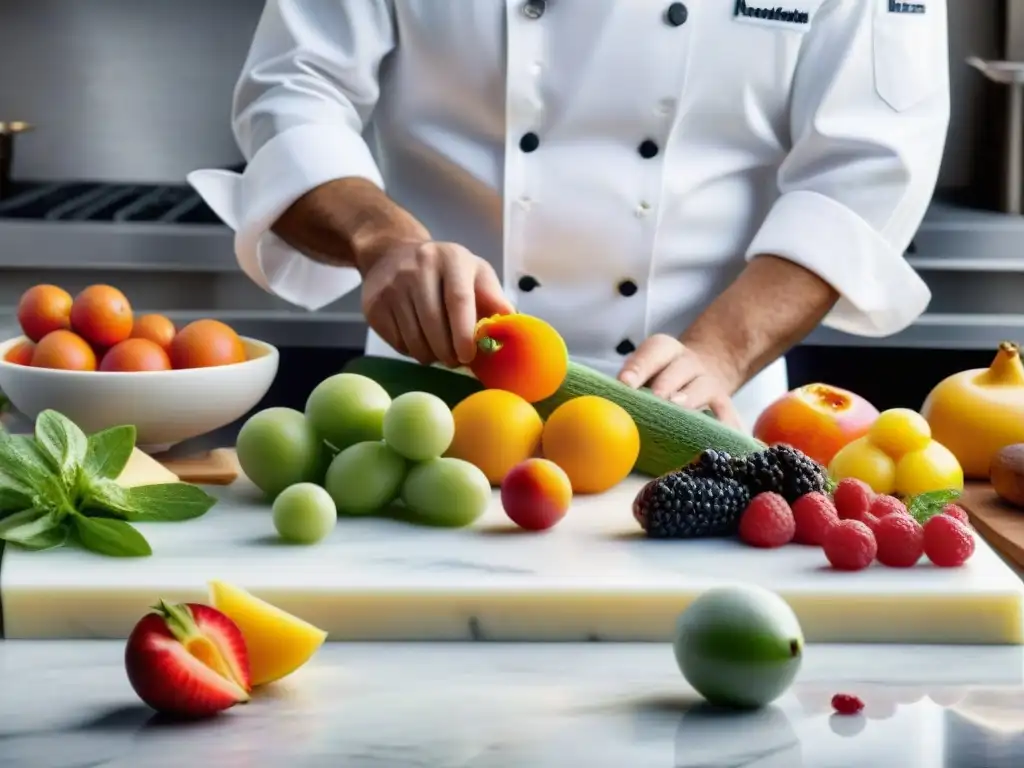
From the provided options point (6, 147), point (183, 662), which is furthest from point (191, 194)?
point (183, 662)

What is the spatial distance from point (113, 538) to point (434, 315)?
0.33m

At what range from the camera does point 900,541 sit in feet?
3.10

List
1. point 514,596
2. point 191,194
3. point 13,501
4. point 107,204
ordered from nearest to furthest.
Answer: point 514,596
point 13,501
point 107,204
point 191,194

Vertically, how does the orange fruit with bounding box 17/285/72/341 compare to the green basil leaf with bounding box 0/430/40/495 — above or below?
above

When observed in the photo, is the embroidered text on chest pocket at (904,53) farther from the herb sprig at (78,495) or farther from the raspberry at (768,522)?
the herb sprig at (78,495)

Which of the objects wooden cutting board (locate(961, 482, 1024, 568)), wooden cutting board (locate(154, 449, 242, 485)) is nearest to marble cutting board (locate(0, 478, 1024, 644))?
wooden cutting board (locate(961, 482, 1024, 568))

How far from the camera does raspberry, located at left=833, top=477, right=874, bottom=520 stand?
99 cm

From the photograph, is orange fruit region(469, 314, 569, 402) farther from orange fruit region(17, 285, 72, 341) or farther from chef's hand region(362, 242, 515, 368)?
orange fruit region(17, 285, 72, 341)

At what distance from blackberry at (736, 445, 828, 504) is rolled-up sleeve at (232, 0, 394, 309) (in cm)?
60

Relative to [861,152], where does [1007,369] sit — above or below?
below

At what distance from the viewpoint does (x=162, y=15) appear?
2.59 m

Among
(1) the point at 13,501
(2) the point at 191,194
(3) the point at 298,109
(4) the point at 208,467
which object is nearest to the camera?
(1) the point at 13,501

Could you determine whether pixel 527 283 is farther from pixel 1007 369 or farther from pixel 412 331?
pixel 1007 369

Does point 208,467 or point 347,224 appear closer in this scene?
point 208,467
